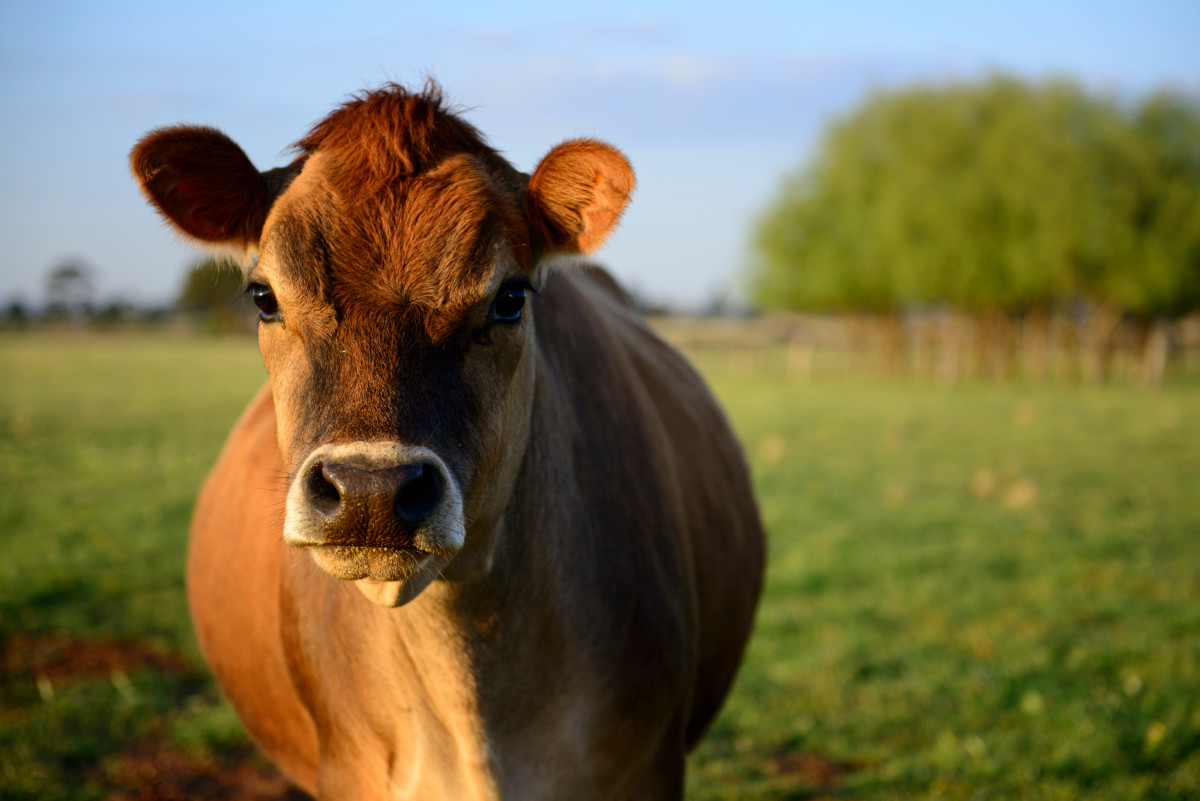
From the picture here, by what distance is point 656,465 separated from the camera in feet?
10.2

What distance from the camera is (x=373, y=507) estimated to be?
1.73m

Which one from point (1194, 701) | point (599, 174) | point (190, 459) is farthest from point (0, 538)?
point (1194, 701)

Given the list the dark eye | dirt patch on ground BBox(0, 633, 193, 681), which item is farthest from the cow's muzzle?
dirt patch on ground BBox(0, 633, 193, 681)

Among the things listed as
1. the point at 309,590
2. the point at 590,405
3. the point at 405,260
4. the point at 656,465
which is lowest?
the point at 309,590

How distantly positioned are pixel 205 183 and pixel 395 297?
2.47 ft

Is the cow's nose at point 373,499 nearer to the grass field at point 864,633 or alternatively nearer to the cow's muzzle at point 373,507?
the cow's muzzle at point 373,507

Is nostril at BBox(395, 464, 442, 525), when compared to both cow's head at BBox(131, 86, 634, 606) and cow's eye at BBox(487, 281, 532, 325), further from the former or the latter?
cow's eye at BBox(487, 281, 532, 325)

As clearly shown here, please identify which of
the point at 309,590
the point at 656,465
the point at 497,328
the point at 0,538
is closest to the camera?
the point at 497,328

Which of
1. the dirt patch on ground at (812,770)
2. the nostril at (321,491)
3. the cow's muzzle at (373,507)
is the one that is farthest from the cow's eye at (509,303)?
the dirt patch on ground at (812,770)

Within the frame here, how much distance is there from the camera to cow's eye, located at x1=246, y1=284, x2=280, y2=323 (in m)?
2.19

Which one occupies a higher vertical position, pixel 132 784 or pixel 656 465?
pixel 656 465

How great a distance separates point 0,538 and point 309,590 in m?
6.97

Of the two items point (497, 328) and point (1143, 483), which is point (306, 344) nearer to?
point (497, 328)

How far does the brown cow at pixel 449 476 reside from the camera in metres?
1.90
